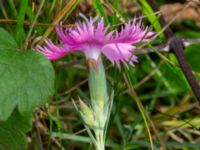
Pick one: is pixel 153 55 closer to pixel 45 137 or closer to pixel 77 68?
pixel 77 68

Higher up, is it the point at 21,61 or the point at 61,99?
the point at 21,61

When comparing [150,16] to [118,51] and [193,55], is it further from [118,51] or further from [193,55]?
[118,51]

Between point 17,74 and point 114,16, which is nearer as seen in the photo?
point 17,74

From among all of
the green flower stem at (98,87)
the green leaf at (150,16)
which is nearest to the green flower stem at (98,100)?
the green flower stem at (98,87)

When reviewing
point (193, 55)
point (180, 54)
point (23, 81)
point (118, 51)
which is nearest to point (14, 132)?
point (23, 81)

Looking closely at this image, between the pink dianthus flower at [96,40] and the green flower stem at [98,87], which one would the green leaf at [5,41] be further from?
the green flower stem at [98,87]

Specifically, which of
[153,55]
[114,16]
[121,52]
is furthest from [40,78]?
[153,55]

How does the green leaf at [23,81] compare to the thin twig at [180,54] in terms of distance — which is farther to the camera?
the thin twig at [180,54]

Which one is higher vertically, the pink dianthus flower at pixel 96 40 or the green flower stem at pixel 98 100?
the pink dianthus flower at pixel 96 40
